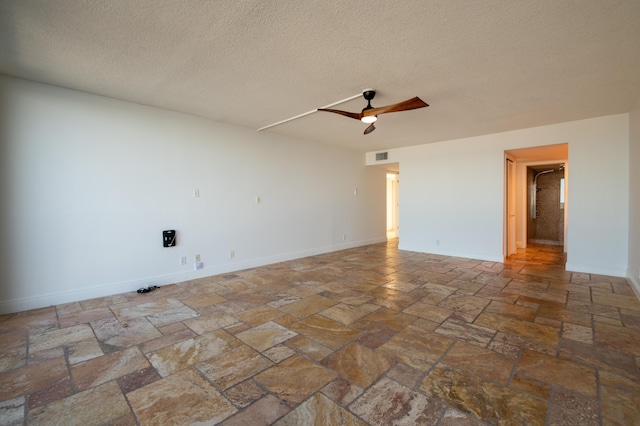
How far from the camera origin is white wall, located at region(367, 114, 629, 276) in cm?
427

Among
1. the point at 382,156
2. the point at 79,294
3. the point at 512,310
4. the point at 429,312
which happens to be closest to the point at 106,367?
the point at 79,294

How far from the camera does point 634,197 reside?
12.4ft

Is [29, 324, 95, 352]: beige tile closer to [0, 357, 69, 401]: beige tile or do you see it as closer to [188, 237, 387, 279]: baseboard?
A: [0, 357, 69, 401]: beige tile

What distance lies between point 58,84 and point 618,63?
18.8ft

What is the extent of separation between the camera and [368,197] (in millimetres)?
7457

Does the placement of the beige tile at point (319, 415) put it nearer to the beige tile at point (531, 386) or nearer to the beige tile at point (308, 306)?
the beige tile at point (531, 386)

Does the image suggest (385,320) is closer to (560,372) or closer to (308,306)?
(308,306)

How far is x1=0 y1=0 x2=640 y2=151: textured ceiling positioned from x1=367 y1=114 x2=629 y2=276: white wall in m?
0.71

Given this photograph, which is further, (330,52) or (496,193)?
(496,193)

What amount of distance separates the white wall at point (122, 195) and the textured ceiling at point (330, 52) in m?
0.42

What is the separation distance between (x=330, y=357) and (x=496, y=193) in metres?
4.86

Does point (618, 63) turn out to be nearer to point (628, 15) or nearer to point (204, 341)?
point (628, 15)

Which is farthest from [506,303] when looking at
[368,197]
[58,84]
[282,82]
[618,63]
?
[58,84]

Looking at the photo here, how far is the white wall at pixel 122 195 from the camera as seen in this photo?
3.07 m
